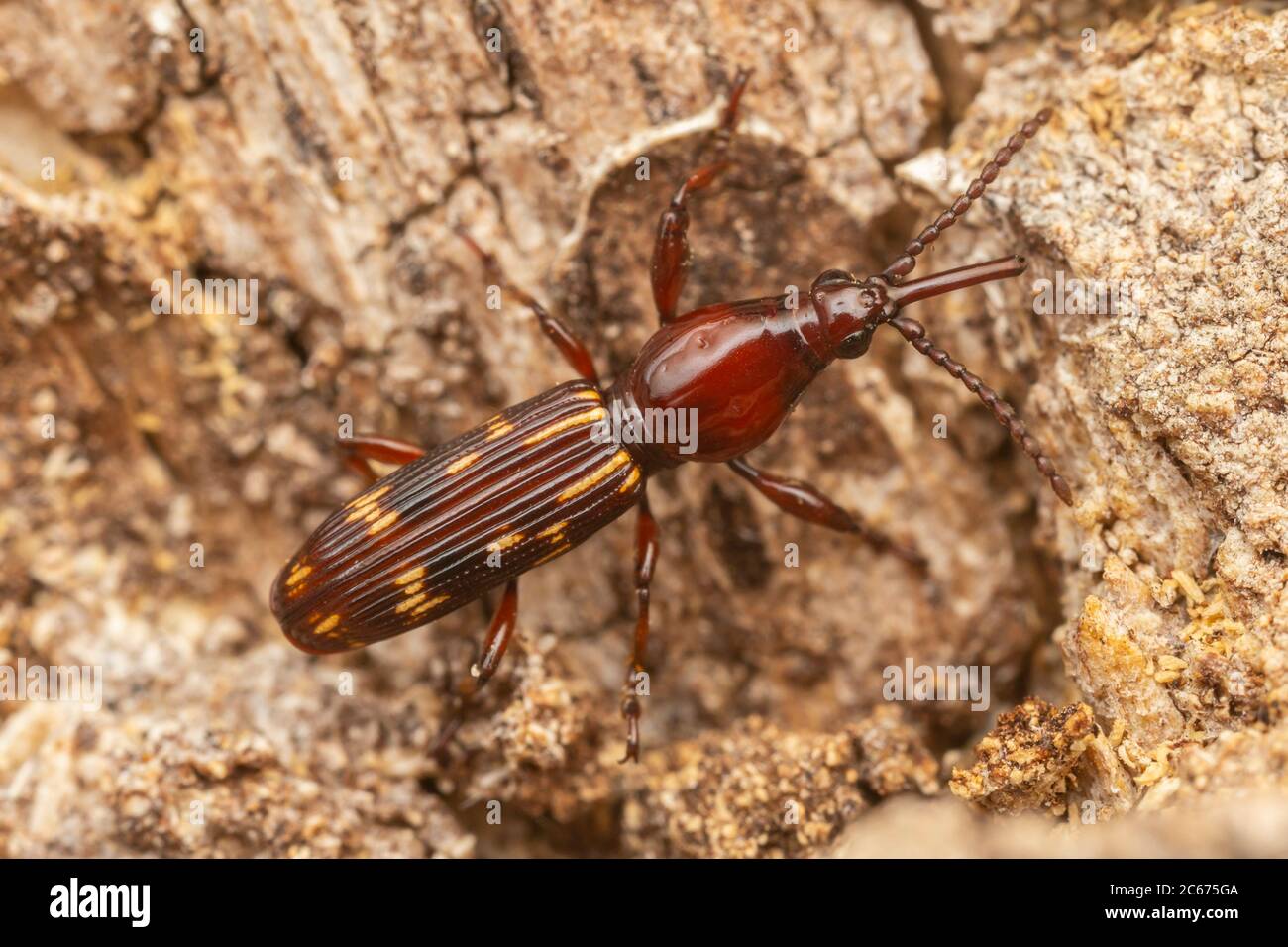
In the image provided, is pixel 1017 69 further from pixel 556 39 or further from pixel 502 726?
pixel 502 726

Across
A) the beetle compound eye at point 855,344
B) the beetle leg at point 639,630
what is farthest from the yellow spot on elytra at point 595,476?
the beetle compound eye at point 855,344

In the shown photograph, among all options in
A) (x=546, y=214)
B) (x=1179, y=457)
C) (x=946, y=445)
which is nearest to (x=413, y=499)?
(x=546, y=214)

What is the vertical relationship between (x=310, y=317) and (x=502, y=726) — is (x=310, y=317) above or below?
above

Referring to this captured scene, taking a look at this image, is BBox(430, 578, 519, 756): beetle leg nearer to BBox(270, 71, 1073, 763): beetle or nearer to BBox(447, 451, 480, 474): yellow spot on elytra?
BBox(270, 71, 1073, 763): beetle

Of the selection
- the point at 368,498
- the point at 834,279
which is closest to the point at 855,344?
the point at 834,279

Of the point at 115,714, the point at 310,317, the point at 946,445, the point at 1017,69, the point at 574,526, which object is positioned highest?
the point at 1017,69

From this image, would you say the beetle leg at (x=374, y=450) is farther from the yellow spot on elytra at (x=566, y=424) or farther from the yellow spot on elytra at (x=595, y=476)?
the yellow spot on elytra at (x=595, y=476)
